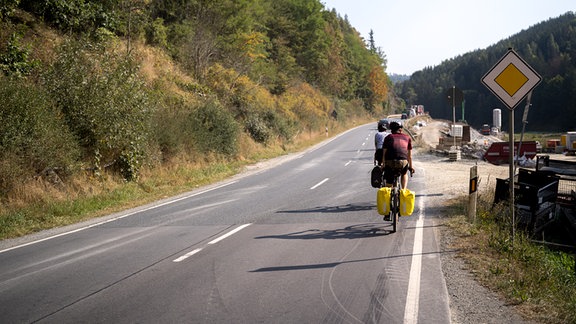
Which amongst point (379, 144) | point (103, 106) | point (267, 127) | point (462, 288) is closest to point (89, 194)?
point (103, 106)

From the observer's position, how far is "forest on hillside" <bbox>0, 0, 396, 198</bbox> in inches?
432

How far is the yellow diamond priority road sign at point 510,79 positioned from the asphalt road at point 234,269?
2.56 m

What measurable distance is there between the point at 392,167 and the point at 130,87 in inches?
385

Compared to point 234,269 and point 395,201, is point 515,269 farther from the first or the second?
point 234,269

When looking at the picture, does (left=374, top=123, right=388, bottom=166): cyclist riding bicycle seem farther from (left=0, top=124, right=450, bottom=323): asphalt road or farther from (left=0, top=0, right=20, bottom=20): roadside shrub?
(left=0, top=0, right=20, bottom=20): roadside shrub

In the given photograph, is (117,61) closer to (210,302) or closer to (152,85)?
(152,85)

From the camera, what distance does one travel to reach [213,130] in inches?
813

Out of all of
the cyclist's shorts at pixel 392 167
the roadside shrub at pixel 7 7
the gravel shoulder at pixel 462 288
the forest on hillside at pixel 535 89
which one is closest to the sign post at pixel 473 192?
the gravel shoulder at pixel 462 288

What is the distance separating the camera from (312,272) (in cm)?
543

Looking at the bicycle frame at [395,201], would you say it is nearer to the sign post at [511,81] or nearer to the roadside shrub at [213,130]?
the sign post at [511,81]

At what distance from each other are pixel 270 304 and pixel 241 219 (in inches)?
183

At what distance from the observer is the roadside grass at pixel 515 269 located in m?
4.25

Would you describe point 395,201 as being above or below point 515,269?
above

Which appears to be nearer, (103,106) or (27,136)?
(27,136)
